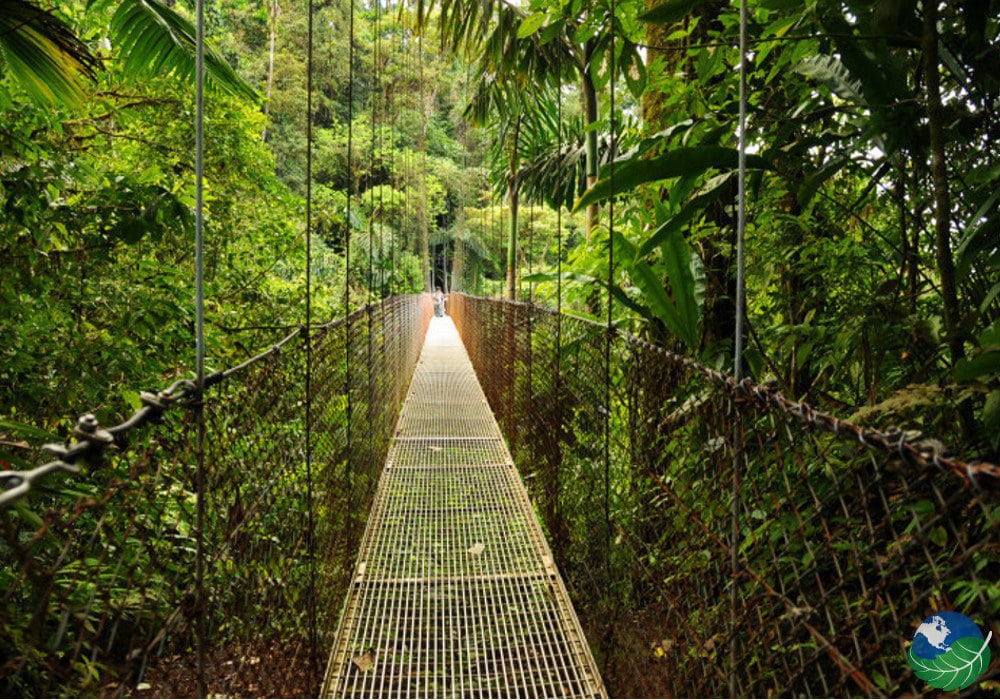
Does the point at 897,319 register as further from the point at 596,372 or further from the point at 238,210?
the point at 238,210

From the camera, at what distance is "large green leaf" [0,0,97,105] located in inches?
56.1

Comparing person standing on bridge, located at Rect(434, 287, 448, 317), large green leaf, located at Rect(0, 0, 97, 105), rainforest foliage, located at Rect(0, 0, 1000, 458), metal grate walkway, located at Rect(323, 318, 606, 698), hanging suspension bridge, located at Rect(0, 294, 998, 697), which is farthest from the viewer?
person standing on bridge, located at Rect(434, 287, 448, 317)

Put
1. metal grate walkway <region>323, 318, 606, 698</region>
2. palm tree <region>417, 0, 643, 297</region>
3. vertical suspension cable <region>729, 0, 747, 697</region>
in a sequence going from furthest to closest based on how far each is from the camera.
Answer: palm tree <region>417, 0, 643, 297</region> → metal grate walkway <region>323, 318, 606, 698</region> → vertical suspension cable <region>729, 0, 747, 697</region>

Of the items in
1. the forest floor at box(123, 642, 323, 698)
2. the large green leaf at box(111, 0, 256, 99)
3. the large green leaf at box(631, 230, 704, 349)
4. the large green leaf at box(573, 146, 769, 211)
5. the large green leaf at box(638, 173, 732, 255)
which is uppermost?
the large green leaf at box(111, 0, 256, 99)

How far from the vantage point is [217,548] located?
4.20 ft

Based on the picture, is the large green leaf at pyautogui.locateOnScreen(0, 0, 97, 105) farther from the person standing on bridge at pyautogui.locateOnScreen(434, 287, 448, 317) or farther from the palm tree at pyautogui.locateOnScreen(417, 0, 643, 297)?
the person standing on bridge at pyautogui.locateOnScreen(434, 287, 448, 317)

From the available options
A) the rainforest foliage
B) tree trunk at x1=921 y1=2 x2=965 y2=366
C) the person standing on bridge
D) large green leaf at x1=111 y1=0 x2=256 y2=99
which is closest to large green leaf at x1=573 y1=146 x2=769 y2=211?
the rainforest foliage

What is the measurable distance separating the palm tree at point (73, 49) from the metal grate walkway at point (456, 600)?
169 cm

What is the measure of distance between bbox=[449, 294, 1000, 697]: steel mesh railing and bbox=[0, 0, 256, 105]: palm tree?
155cm

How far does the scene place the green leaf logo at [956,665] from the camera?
2.07ft

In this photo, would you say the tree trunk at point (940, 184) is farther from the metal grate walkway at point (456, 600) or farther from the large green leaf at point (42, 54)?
the large green leaf at point (42, 54)

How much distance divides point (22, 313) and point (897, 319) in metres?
2.15

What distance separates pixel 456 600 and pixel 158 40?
203cm

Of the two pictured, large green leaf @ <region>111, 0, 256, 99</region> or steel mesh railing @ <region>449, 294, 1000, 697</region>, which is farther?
large green leaf @ <region>111, 0, 256, 99</region>
